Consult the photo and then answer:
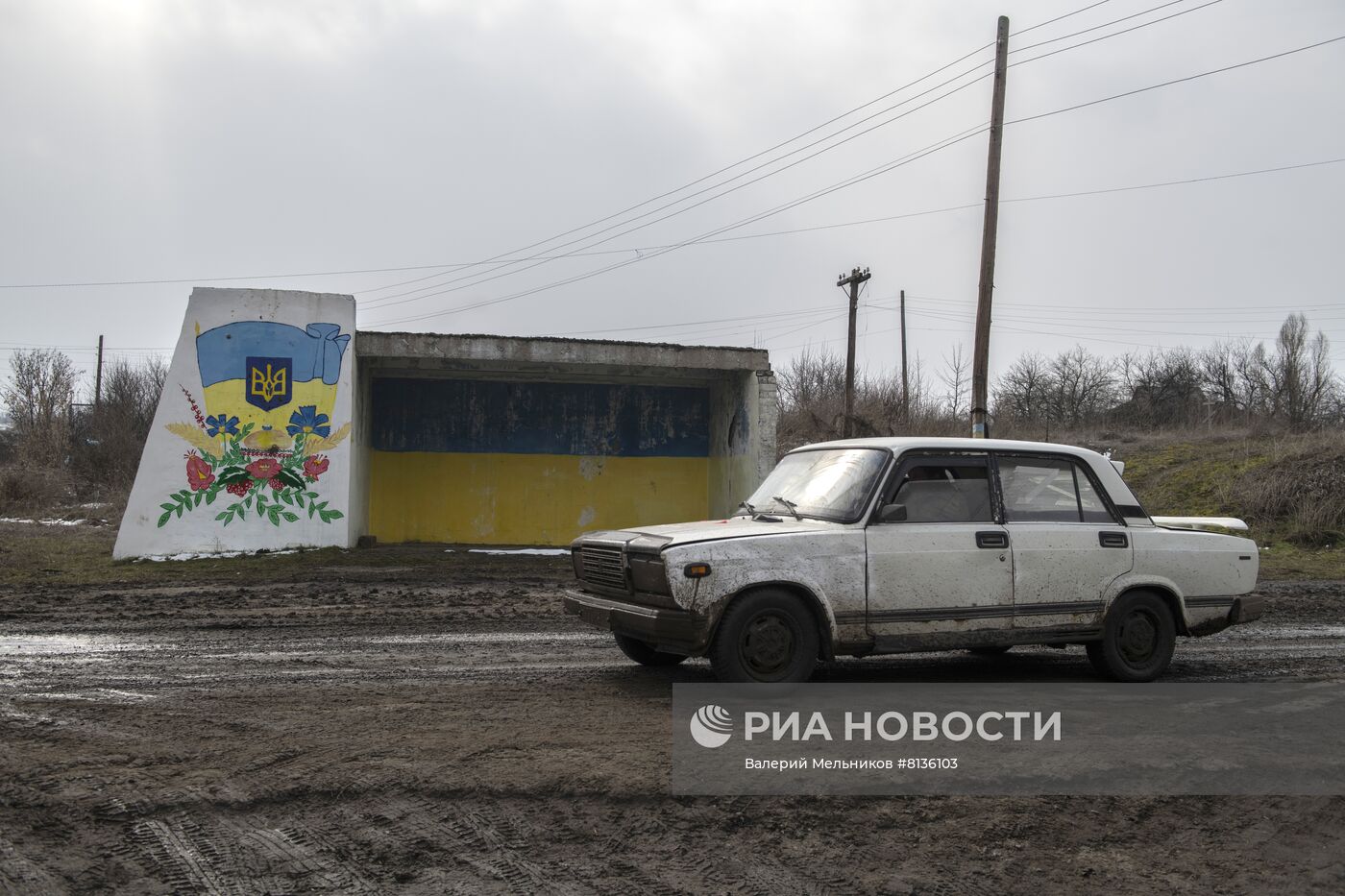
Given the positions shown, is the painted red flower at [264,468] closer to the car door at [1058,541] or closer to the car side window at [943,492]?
the car side window at [943,492]

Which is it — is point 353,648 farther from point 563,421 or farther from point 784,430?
point 784,430

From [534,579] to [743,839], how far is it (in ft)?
35.8

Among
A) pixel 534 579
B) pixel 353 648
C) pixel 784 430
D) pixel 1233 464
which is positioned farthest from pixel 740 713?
pixel 784 430

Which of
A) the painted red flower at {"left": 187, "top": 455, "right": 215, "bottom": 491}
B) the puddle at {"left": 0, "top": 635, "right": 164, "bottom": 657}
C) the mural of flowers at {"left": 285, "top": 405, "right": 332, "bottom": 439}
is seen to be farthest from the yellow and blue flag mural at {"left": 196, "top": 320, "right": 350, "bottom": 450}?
the puddle at {"left": 0, "top": 635, "right": 164, "bottom": 657}

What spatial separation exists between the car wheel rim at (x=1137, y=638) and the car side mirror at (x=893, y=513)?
6.53 ft

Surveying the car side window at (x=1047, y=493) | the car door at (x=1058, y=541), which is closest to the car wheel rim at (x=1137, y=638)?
the car door at (x=1058, y=541)

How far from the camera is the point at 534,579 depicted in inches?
589

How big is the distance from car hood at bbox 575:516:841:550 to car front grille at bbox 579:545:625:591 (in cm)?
8

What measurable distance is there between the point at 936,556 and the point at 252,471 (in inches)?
535

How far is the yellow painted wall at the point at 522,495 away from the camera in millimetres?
21188

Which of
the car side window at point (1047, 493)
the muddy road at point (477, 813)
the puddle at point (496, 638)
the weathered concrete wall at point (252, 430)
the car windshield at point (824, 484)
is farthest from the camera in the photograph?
the weathered concrete wall at point (252, 430)

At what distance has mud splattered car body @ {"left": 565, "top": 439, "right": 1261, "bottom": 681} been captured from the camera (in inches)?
264

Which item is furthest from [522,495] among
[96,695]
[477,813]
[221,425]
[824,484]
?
[477,813]

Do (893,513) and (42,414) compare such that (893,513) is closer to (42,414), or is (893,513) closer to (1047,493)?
(1047,493)
